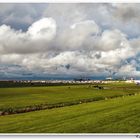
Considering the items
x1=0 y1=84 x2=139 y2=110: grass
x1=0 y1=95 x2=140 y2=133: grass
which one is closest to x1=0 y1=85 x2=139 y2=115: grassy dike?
x1=0 y1=84 x2=139 y2=110: grass

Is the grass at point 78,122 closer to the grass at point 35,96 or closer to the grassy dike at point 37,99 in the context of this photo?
the grassy dike at point 37,99

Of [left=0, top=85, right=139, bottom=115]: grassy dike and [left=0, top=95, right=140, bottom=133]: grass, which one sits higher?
[left=0, top=85, right=139, bottom=115]: grassy dike

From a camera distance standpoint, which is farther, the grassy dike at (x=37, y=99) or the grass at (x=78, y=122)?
the grassy dike at (x=37, y=99)

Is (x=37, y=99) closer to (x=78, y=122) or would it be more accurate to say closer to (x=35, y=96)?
(x=35, y=96)

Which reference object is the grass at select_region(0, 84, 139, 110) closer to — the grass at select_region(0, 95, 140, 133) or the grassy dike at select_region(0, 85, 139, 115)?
the grassy dike at select_region(0, 85, 139, 115)

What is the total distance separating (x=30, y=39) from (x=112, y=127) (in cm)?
750

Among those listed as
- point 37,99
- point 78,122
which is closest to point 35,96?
point 37,99

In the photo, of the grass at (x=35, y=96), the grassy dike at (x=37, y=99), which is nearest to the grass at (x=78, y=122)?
the grassy dike at (x=37, y=99)

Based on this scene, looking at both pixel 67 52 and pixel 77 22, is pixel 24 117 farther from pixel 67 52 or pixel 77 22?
pixel 77 22

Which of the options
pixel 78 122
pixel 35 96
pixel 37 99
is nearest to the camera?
pixel 78 122

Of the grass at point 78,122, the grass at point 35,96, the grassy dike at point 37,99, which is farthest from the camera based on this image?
the grass at point 35,96

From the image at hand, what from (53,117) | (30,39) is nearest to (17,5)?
(30,39)

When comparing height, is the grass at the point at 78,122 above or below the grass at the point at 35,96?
below

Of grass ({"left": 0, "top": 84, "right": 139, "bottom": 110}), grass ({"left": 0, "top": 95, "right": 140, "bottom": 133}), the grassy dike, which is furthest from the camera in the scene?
grass ({"left": 0, "top": 84, "right": 139, "bottom": 110})
